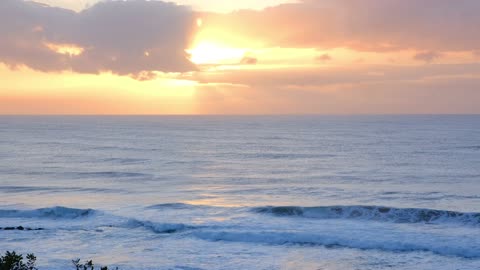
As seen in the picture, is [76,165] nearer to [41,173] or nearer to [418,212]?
[41,173]

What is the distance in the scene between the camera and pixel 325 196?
1775 inches

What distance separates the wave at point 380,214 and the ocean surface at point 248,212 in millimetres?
76

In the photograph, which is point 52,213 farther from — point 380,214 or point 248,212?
point 380,214

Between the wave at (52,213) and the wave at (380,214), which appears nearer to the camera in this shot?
the wave at (380,214)

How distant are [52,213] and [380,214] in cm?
2349

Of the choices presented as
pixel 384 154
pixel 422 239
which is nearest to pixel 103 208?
pixel 422 239

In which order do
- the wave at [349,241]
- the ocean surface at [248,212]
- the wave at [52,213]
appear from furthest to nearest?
the wave at [52,213]
the wave at [349,241]
the ocean surface at [248,212]

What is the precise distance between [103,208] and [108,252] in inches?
517

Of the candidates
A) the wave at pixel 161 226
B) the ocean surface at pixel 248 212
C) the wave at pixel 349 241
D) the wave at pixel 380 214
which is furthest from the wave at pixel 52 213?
the wave at pixel 380 214

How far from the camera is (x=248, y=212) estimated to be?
1531 inches

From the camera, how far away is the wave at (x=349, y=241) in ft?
93.0

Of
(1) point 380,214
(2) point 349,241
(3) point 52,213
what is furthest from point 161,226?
(1) point 380,214

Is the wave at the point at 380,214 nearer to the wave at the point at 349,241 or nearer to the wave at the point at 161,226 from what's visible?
the wave at the point at 349,241

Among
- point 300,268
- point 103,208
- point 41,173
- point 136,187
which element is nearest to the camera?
point 300,268
